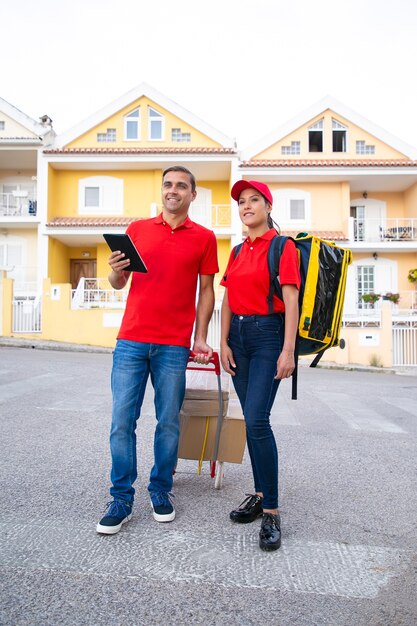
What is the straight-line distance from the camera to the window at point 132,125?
23.7 m

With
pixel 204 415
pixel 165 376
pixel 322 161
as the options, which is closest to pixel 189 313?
pixel 165 376

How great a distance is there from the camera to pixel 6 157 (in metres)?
23.9

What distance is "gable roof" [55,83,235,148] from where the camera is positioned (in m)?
23.4

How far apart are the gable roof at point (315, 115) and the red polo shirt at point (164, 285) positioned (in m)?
21.1

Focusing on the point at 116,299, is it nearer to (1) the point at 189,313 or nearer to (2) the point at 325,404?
(2) the point at 325,404

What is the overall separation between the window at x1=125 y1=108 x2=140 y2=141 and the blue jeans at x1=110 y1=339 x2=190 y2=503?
22.2 meters

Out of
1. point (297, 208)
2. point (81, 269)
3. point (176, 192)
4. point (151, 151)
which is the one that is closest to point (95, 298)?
point (81, 269)

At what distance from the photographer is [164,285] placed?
126 inches

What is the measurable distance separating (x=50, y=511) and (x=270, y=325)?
175cm

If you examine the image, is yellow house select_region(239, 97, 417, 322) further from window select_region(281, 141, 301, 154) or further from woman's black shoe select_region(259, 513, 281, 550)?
woman's black shoe select_region(259, 513, 281, 550)

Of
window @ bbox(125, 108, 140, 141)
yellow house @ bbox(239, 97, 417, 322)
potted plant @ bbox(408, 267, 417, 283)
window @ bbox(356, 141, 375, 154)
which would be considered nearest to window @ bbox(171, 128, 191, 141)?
window @ bbox(125, 108, 140, 141)

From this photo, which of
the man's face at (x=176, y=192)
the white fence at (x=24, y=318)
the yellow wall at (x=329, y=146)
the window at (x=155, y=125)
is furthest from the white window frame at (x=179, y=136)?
the man's face at (x=176, y=192)

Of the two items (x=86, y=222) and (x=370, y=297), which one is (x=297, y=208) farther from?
(x=86, y=222)

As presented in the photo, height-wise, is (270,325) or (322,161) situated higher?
(322,161)
